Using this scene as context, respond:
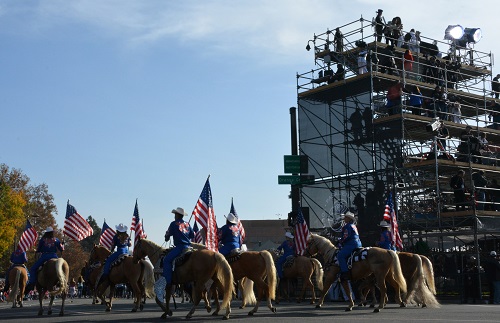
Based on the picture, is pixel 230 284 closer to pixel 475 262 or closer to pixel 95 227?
pixel 475 262

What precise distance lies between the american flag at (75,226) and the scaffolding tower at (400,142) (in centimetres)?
1319

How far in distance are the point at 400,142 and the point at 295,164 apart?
7018mm

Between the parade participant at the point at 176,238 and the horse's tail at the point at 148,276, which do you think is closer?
the parade participant at the point at 176,238

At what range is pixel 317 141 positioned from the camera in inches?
1738

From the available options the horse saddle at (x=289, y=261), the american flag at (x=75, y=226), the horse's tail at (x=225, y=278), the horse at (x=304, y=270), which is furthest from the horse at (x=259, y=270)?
the american flag at (x=75, y=226)

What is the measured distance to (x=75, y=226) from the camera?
109ft

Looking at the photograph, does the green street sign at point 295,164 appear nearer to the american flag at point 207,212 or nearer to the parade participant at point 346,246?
the american flag at point 207,212

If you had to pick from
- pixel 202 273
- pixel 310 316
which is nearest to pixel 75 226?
pixel 202 273

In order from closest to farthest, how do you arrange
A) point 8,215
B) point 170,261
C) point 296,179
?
point 170,261
point 296,179
point 8,215

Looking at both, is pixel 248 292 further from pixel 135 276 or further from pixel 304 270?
pixel 304 270

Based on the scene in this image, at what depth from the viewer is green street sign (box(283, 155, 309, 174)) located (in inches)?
1723

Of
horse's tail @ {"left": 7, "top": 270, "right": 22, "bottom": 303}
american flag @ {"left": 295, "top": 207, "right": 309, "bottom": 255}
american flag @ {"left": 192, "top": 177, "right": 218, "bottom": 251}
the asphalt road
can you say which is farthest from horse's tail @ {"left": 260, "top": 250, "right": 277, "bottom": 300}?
horse's tail @ {"left": 7, "top": 270, "right": 22, "bottom": 303}

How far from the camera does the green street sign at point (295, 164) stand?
4376 cm

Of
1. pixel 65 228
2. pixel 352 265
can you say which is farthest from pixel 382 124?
pixel 352 265
